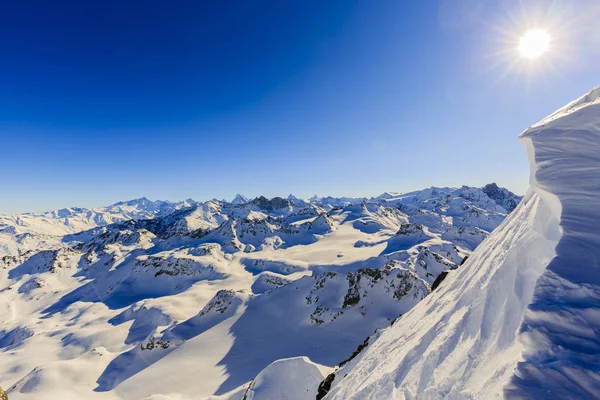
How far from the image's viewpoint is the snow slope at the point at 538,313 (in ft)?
13.9

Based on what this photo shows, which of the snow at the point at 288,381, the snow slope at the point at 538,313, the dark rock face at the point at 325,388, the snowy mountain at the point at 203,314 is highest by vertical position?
the snow slope at the point at 538,313

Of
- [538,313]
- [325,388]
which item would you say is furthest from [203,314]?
[538,313]

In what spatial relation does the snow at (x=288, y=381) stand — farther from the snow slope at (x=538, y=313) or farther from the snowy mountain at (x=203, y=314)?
the snow slope at (x=538, y=313)

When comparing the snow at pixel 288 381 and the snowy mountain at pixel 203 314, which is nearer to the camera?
the snow at pixel 288 381

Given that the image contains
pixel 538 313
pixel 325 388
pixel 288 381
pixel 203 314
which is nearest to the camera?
pixel 538 313

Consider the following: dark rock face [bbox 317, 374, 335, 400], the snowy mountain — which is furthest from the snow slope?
the snowy mountain

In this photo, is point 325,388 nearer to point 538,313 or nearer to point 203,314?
point 538,313

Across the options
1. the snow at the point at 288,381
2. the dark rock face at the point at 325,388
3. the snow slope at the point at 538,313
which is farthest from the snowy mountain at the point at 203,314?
the snow slope at the point at 538,313

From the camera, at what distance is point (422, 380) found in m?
6.87

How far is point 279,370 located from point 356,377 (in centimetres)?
900

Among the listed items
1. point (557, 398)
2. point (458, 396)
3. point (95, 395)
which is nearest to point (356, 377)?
point (458, 396)

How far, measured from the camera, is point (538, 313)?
16.1 ft

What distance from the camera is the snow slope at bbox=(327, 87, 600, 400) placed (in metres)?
4.25

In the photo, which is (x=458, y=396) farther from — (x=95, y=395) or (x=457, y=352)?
(x=95, y=395)
